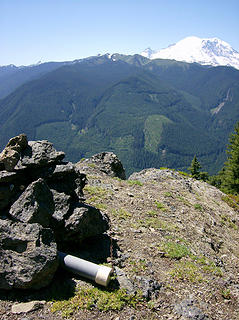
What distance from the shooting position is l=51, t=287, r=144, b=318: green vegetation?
24.8 feet

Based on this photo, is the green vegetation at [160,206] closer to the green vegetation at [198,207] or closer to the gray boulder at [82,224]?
the green vegetation at [198,207]

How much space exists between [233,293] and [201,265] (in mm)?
1771

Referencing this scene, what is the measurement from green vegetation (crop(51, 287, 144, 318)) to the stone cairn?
3.38 feet

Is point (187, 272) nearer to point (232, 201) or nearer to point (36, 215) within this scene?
point (36, 215)

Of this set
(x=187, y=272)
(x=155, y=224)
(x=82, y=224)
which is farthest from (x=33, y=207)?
(x=155, y=224)

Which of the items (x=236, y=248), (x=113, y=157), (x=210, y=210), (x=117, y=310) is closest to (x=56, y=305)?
(x=117, y=310)

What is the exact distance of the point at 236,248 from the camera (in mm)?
14977

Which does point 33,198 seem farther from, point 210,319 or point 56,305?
point 210,319

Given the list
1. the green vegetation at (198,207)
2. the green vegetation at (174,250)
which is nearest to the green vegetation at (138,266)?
the green vegetation at (174,250)

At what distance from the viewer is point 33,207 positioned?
902 centimetres

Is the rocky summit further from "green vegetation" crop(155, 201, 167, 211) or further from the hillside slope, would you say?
"green vegetation" crop(155, 201, 167, 211)

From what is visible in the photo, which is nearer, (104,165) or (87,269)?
(87,269)

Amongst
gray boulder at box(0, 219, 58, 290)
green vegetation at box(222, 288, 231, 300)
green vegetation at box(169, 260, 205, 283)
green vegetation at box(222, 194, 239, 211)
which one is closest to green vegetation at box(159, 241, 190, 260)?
green vegetation at box(169, 260, 205, 283)

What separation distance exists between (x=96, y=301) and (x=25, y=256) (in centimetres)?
284
